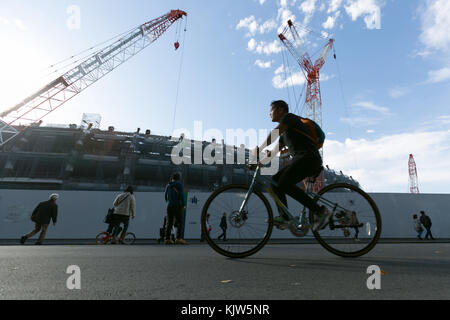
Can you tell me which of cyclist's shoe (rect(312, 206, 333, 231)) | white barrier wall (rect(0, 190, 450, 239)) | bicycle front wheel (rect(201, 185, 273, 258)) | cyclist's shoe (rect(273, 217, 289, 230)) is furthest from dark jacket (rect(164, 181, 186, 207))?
white barrier wall (rect(0, 190, 450, 239))

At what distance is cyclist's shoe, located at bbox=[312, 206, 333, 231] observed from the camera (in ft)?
9.67

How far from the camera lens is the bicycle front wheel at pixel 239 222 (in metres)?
3.23

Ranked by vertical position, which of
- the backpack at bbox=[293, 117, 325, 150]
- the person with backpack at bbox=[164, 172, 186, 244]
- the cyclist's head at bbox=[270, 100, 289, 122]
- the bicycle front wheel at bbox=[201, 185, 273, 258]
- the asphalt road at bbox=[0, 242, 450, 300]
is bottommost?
the asphalt road at bbox=[0, 242, 450, 300]

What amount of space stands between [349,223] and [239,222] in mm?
1271

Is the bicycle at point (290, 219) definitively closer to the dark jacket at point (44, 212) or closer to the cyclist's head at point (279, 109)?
the cyclist's head at point (279, 109)

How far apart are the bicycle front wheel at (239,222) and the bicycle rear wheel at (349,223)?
58 centimetres

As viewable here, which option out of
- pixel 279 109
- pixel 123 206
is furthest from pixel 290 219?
pixel 123 206

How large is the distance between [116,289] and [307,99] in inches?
1924

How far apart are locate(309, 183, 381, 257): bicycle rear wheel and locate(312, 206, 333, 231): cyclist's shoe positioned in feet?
0.27

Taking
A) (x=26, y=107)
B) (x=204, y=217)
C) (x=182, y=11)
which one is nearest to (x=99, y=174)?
(x=26, y=107)

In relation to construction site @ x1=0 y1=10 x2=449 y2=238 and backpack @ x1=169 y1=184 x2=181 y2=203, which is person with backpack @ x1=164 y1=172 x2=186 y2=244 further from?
construction site @ x1=0 y1=10 x2=449 y2=238

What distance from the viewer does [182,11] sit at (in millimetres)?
43531

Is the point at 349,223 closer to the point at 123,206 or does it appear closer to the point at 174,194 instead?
the point at 174,194
